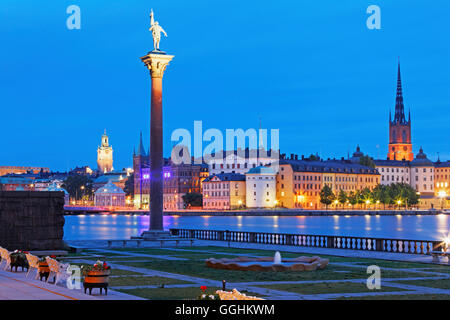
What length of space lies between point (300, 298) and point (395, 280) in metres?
6.01

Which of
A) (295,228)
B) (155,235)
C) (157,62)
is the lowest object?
(295,228)

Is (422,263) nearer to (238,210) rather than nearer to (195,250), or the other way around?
(195,250)

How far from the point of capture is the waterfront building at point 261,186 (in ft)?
646

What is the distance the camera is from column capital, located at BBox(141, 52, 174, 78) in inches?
1837

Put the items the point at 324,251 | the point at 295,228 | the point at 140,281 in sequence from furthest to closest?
the point at 295,228, the point at 324,251, the point at 140,281

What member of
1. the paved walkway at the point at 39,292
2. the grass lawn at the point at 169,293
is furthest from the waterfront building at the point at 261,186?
the paved walkway at the point at 39,292

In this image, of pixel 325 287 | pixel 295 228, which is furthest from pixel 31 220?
pixel 295 228

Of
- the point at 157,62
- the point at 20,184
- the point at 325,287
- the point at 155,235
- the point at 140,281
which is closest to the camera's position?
the point at 325,287

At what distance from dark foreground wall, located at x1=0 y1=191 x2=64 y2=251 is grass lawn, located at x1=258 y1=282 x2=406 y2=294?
15.7 m

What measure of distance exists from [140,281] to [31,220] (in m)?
13.3

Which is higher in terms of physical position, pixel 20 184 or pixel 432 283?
pixel 20 184

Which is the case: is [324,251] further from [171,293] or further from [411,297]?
[171,293]

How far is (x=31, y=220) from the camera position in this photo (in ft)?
116
